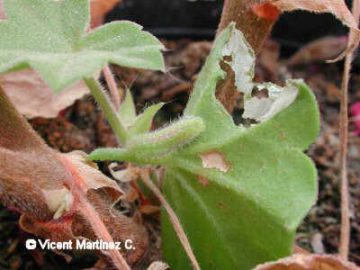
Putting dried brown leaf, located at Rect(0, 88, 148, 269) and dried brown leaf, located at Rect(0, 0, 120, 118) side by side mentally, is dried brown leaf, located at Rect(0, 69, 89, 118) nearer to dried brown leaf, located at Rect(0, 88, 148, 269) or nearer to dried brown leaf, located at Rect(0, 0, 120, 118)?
dried brown leaf, located at Rect(0, 0, 120, 118)

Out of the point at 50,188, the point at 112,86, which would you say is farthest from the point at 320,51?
the point at 50,188

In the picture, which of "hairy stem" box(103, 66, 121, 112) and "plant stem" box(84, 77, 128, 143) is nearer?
"plant stem" box(84, 77, 128, 143)

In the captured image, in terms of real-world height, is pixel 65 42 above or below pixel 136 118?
above

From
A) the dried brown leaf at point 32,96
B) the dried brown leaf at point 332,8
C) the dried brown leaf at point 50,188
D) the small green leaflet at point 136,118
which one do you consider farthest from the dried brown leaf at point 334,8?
the dried brown leaf at point 32,96

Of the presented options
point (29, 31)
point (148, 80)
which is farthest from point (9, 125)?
point (148, 80)

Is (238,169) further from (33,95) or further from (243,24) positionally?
(33,95)

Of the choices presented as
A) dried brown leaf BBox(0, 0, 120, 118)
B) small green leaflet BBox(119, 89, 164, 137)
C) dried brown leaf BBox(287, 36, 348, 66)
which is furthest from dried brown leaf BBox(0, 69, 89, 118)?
dried brown leaf BBox(287, 36, 348, 66)

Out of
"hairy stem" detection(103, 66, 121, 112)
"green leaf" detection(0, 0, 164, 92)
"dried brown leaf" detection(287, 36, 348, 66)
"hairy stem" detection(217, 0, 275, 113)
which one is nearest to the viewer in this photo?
"green leaf" detection(0, 0, 164, 92)

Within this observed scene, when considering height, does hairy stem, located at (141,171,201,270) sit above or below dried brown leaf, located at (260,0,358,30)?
below
